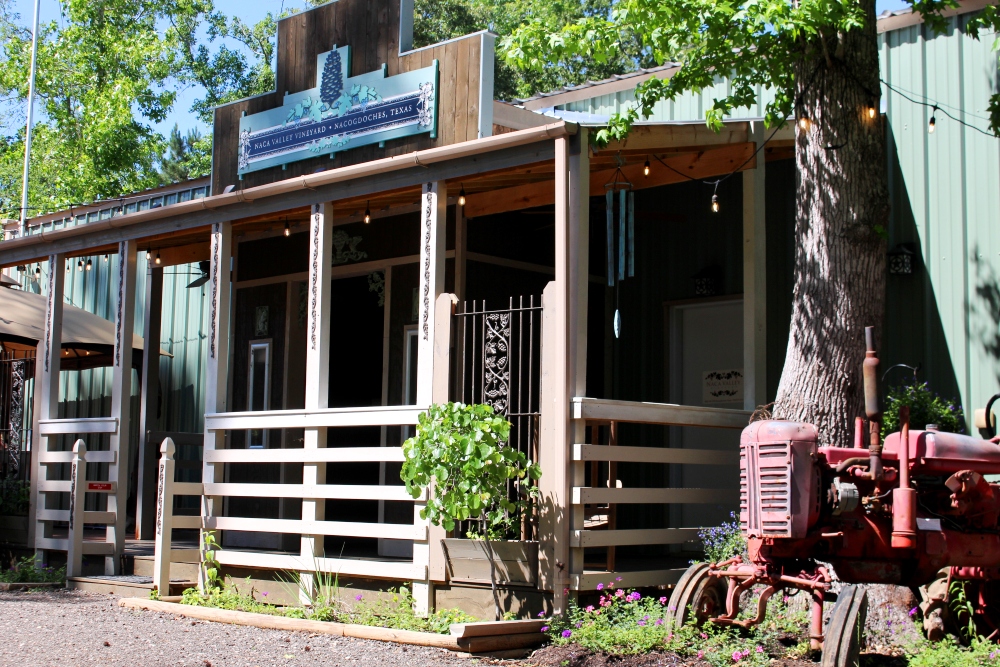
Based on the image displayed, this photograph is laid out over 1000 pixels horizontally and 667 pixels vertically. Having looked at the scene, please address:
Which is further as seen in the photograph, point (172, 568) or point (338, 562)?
point (172, 568)

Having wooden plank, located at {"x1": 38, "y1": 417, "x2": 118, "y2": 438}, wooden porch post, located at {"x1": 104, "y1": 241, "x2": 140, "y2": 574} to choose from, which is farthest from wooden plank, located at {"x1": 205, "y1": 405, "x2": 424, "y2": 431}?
wooden plank, located at {"x1": 38, "y1": 417, "x2": 118, "y2": 438}

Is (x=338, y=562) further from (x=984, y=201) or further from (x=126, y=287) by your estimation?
(x=984, y=201)

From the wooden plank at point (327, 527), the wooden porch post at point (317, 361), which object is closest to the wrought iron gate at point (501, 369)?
the wooden plank at point (327, 527)

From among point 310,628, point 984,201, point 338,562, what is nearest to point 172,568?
point 338,562

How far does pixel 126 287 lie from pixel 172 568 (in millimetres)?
2802

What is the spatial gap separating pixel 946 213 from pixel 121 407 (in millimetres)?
7837

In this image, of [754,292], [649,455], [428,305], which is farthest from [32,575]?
[754,292]

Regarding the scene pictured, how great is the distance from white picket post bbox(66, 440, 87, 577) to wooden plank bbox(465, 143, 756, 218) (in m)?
4.37

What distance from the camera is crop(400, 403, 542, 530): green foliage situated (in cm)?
729

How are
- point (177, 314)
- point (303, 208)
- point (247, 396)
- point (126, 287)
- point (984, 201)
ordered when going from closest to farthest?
point (984, 201), point (303, 208), point (126, 287), point (247, 396), point (177, 314)

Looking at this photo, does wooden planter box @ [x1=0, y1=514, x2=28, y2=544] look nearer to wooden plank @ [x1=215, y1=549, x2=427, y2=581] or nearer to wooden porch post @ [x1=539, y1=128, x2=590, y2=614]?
wooden plank @ [x1=215, y1=549, x2=427, y2=581]

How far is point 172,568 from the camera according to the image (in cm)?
1029

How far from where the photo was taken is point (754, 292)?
8773 mm

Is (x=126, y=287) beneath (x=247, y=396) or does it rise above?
above
